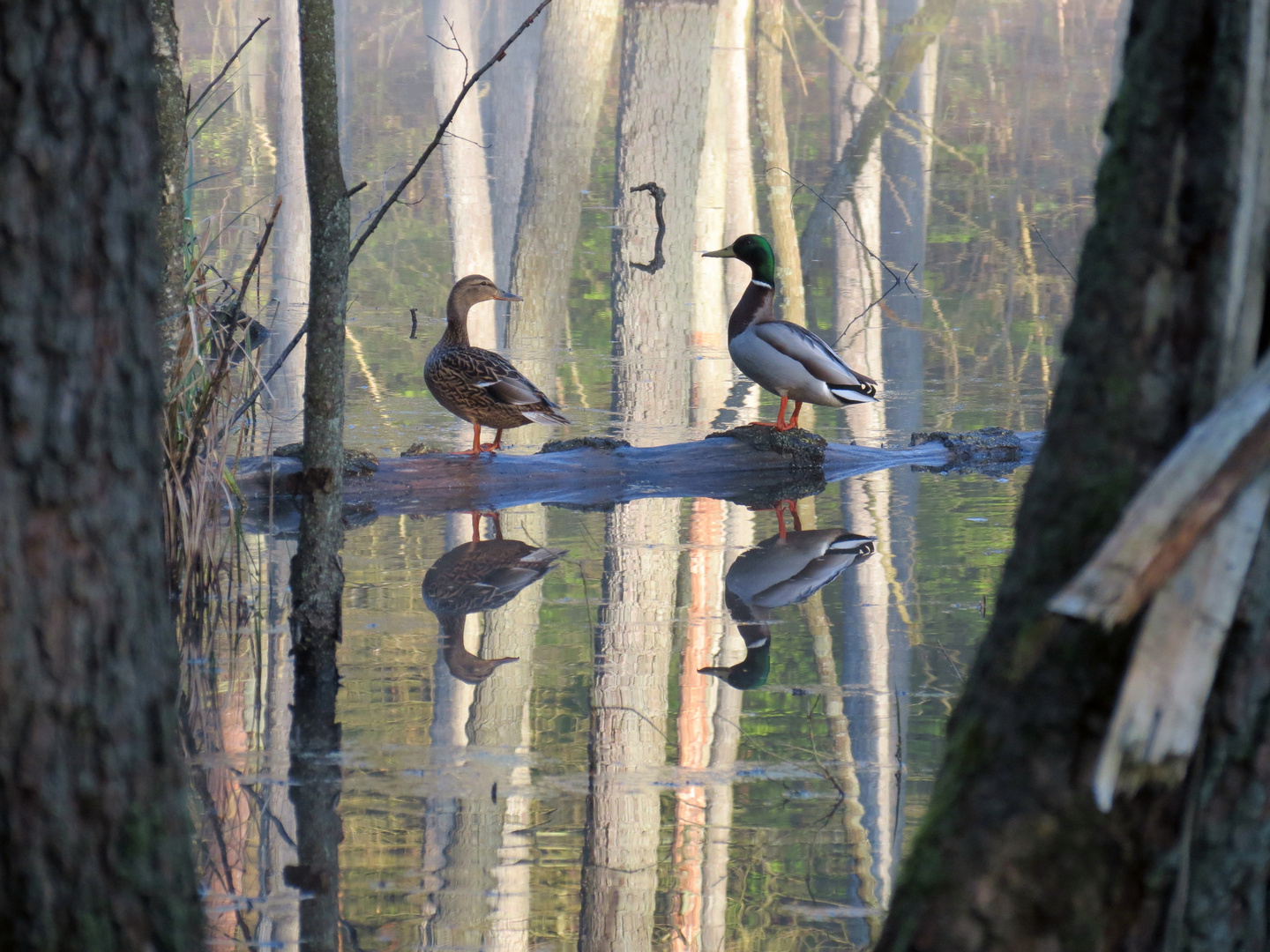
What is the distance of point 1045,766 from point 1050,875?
153 millimetres

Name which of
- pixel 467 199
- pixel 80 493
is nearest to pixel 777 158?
Answer: pixel 467 199

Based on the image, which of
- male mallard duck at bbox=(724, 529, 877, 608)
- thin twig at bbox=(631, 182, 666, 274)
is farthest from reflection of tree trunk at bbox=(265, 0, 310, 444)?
male mallard duck at bbox=(724, 529, 877, 608)

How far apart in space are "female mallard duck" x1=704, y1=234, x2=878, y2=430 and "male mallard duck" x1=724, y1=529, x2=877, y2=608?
3.81 ft

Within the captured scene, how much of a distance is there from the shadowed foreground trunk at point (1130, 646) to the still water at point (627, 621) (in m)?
1.43

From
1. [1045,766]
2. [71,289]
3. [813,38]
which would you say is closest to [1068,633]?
[1045,766]

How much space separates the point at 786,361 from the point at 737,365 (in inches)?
11.7

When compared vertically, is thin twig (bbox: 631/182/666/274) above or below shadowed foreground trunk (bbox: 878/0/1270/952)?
above

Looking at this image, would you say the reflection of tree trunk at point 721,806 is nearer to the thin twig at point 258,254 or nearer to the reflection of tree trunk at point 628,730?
the reflection of tree trunk at point 628,730

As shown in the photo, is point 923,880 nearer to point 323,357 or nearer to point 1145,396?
point 1145,396

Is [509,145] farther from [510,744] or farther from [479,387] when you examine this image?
[510,744]

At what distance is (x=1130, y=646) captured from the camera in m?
2.12

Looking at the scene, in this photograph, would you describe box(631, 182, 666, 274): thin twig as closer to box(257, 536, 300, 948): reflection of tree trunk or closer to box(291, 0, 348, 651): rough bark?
box(291, 0, 348, 651): rough bark

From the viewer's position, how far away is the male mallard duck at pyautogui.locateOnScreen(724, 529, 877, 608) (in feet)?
20.9

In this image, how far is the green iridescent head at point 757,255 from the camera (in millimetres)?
8984
